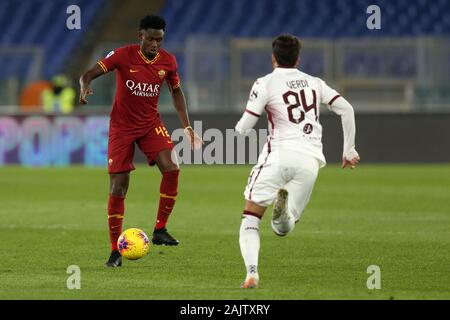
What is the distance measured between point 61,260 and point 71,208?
5330mm

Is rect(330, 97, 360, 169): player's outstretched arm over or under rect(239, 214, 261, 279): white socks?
over

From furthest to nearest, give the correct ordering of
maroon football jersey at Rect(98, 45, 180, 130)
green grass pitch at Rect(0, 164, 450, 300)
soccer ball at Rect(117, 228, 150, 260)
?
maroon football jersey at Rect(98, 45, 180, 130) < soccer ball at Rect(117, 228, 150, 260) < green grass pitch at Rect(0, 164, 450, 300)

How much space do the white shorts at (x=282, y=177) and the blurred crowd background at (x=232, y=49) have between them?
1515 centimetres

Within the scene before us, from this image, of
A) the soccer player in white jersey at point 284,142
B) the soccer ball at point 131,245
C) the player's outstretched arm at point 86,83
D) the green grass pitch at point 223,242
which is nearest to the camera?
the soccer player in white jersey at point 284,142

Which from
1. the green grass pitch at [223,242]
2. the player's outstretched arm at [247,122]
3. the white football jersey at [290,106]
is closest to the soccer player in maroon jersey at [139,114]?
the green grass pitch at [223,242]

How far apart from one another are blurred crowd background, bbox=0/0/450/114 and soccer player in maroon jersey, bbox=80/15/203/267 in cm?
1268

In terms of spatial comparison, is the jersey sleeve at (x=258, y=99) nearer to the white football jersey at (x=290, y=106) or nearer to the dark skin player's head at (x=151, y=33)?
the white football jersey at (x=290, y=106)

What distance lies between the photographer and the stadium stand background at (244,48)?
75.9ft

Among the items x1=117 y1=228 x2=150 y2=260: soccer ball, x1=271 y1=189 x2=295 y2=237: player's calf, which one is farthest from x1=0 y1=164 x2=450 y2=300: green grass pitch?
x1=271 y1=189 x2=295 y2=237: player's calf

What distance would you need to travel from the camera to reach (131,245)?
927 centimetres

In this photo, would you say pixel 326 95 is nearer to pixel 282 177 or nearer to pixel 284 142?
pixel 284 142

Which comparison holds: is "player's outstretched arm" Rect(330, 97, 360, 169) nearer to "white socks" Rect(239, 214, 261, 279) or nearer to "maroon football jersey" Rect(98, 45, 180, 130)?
"white socks" Rect(239, 214, 261, 279)

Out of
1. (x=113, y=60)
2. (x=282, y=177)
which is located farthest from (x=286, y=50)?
(x=113, y=60)

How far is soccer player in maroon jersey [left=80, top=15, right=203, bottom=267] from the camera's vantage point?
950 centimetres
